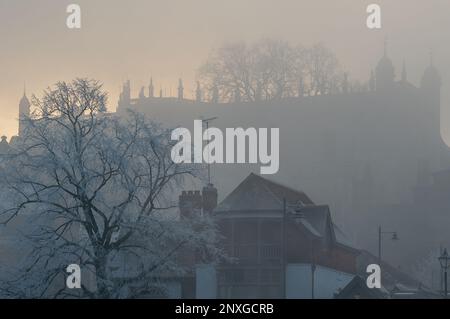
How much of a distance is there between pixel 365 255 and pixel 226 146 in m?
59.7

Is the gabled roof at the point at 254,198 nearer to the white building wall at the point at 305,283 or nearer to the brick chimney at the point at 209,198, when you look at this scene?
the brick chimney at the point at 209,198

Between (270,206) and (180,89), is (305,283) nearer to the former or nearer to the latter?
(270,206)

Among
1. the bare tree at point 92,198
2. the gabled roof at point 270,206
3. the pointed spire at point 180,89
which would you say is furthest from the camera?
the pointed spire at point 180,89

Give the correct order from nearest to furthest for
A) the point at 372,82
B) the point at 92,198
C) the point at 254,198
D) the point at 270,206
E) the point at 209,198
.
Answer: the point at 92,198
the point at 209,198
the point at 270,206
the point at 254,198
the point at 372,82

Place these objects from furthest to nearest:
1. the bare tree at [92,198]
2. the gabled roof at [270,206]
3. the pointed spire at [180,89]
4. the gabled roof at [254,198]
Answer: the pointed spire at [180,89]
the gabled roof at [254,198]
the gabled roof at [270,206]
the bare tree at [92,198]

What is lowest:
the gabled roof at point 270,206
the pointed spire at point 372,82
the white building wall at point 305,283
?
the white building wall at point 305,283

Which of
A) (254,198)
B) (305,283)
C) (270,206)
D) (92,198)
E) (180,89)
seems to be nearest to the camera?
(92,198)

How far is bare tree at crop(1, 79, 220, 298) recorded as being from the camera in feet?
134

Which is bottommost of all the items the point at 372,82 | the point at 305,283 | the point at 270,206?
the point at 305,283

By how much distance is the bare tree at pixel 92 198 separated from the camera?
40.8 m

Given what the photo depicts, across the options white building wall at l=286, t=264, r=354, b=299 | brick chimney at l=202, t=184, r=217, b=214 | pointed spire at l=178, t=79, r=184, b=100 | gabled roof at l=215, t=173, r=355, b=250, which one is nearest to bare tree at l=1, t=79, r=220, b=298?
brick chimney at l=202, t=184, r=217, b=214

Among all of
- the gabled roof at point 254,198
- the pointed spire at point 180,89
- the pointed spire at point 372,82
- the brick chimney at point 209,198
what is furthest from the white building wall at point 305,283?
the pointed spire at point 180,89

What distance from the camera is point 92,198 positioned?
134 feet

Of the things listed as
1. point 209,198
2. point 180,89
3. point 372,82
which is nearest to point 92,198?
point 209,198
